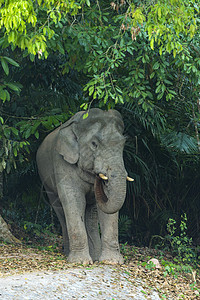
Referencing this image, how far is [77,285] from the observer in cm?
691

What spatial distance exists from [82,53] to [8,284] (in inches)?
158

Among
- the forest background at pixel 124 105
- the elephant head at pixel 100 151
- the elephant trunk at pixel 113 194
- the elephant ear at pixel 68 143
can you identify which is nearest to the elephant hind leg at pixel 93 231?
the elephant head at pixel 100 151

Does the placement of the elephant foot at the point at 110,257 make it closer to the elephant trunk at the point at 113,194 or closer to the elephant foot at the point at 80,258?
the elephant foot at the point at 80,258

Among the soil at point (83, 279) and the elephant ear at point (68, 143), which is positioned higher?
the elephant ear at point (68, 143)

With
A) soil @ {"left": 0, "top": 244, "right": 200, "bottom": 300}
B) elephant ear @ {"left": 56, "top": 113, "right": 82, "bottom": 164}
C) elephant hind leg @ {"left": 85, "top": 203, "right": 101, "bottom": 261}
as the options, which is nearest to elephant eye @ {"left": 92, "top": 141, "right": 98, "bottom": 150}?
elephant ear @ {"left": 56, "top": 113, "right": 82, "bottom": 164}

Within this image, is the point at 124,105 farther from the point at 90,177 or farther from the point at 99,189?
the point at 99,189

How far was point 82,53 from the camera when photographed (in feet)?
29.7

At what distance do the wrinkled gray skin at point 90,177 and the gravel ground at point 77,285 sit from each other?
0.62 meters

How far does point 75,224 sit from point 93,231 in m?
0.85

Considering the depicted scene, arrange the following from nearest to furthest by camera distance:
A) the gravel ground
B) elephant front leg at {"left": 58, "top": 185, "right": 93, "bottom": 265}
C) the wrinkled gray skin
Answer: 1. the gravel ground
2. the wrinkled gray skin
3. elephant front leg at {"left": 58, "top": 185, "right": 93, "bottom": 265}

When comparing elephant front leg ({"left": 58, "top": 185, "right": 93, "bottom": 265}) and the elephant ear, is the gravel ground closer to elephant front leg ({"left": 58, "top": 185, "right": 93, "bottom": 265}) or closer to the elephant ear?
elephant front leg ({"left": 58, "top": 185, "right": 93, "bottom": 265})

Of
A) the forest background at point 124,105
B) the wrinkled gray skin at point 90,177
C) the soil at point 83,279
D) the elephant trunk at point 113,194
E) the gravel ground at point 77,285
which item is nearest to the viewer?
the gravel ground at point 77,285

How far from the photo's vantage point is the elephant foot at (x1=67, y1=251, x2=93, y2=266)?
8227mm

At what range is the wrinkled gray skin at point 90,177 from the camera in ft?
26.2
